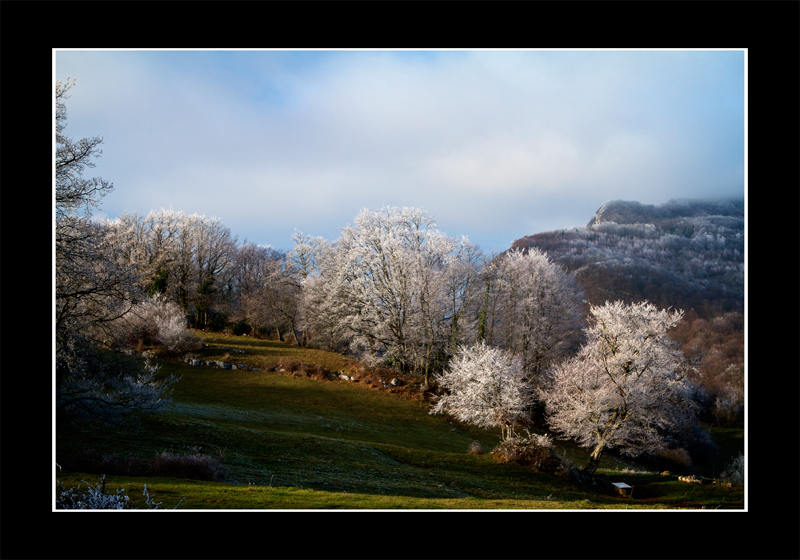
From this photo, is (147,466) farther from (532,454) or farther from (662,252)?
(662,252)

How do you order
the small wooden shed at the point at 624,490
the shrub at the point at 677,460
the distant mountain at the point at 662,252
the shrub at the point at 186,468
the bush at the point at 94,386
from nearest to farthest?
1. the shrub at the point at 186,468
2. the bush at the point at 94,386
3. the distant mountain at the point at 662,252
4. the small wooden shed at the point at 624,490
5. the shrub at the point at 677,460

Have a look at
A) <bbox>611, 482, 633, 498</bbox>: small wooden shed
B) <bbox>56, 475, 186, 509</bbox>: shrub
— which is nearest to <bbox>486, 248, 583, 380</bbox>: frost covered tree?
<bbox>611, 482, 633, 498</bbox>: small wooden shed

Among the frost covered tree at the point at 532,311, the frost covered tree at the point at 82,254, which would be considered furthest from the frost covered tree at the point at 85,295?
the frost covered tree at the point at 532,311

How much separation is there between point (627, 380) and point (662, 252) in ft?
31.8

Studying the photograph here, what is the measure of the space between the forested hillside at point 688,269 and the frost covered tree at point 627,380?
1.61 meters

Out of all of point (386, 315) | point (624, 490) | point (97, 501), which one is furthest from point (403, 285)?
point (97, 501)

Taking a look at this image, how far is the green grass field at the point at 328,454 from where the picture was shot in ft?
30.1

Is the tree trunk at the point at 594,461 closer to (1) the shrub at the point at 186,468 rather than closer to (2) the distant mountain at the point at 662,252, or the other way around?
(2) the distant mountain at the point at 662,252

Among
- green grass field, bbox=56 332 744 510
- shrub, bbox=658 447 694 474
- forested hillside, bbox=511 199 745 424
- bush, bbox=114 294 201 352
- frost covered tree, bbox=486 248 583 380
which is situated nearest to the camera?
green grass field, bbox=56 332 744 510

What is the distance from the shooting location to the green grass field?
9180 mm

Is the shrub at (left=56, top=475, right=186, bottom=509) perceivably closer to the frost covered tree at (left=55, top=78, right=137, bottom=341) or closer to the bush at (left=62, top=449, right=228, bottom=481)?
the bush at (left=62, top=449, right=228, bottom=481)

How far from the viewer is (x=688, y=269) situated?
2184 centimetres

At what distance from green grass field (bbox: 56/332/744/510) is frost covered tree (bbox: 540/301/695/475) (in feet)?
8.51
